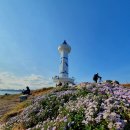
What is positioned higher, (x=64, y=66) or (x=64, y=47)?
(x=64, y=47)

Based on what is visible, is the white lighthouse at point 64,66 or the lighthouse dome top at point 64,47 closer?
the white lighthouse at point 64,66

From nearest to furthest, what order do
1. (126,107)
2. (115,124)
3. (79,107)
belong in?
(115,124) < (126,107) < (79,107)

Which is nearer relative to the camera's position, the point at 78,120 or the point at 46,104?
the point at 78,120

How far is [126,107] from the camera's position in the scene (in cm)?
1138

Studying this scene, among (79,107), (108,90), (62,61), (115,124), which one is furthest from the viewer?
(62,61)

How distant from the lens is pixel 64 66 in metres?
65.4

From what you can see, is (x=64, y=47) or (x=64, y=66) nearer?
(x=64, y=66)

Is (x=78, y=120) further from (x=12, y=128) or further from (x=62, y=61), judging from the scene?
(x=62, y=61)

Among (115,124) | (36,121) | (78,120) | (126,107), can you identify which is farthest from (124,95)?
(36,121)

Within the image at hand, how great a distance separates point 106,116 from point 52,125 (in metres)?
2.51

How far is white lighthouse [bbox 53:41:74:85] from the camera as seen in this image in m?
63.5

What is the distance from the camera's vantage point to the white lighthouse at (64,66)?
63466mm

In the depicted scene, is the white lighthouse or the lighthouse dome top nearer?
the white lighthouse

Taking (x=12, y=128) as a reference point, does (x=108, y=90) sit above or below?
above
